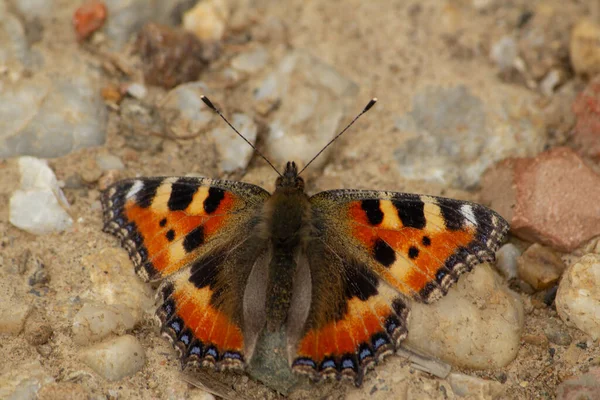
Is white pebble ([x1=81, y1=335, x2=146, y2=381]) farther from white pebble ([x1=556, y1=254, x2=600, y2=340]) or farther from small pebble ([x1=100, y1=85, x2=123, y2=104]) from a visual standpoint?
white pebble ([x1=556, y1=254, x2=600, y2=340])

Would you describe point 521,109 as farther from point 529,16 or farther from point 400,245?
point 400,245

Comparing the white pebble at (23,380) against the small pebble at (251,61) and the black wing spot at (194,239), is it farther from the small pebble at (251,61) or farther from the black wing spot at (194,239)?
the small pebble at (251,61)

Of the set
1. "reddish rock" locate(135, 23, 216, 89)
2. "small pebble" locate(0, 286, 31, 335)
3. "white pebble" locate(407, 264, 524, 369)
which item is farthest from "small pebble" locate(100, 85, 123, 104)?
"white pebble" locate(407, 264, 524, 369)

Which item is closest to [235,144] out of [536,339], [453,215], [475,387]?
[453,215]

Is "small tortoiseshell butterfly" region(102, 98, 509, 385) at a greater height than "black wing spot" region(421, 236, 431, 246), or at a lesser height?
lesser

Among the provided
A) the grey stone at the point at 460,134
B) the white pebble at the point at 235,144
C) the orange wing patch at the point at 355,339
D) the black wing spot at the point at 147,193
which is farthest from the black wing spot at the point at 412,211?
the black wing spot at the point at 147,193

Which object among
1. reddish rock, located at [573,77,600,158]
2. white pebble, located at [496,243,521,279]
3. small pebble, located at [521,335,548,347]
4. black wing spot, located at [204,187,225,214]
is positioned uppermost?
reddish rock, located at [573,77,600,158]

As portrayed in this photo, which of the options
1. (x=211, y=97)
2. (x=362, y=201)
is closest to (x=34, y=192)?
(x=211, y=97)
